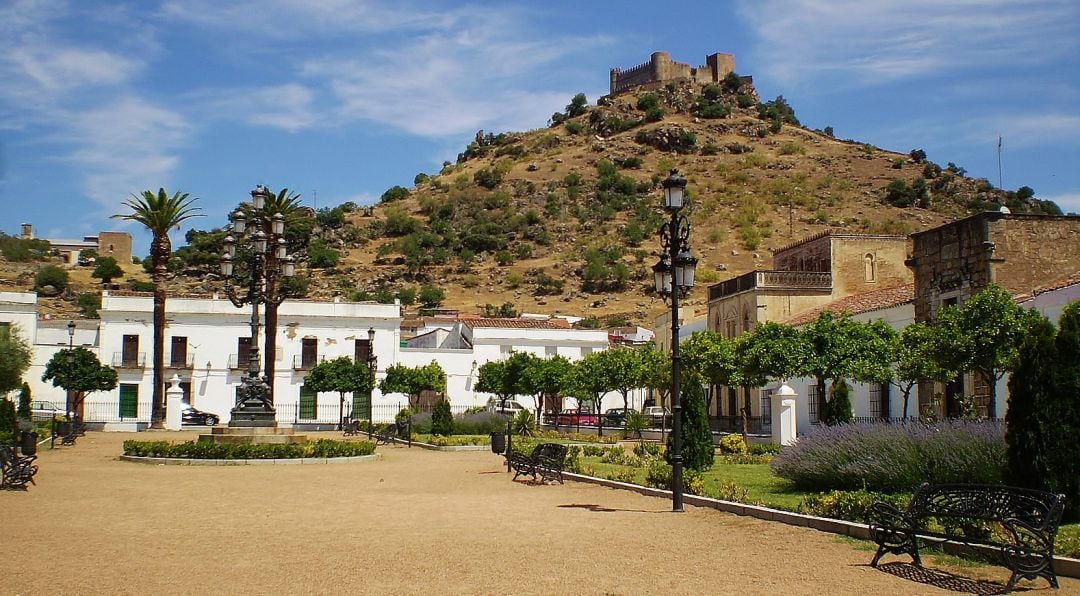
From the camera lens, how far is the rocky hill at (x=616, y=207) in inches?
3332

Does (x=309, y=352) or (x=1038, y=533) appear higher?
(x=309, y=352)

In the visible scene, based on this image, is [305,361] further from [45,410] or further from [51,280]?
[51,280]

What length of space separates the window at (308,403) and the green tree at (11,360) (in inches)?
461

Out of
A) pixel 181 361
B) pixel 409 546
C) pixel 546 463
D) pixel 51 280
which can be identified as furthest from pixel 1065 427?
pixel 51 280

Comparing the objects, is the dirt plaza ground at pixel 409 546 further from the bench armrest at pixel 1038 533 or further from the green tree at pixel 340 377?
the green tree at pixel 340 377

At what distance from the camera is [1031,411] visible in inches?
420

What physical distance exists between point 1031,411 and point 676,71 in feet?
440

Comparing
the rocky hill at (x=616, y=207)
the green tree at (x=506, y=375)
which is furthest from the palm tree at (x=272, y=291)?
the rocky hill at (x=616, y=207)

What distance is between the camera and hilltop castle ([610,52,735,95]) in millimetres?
139125

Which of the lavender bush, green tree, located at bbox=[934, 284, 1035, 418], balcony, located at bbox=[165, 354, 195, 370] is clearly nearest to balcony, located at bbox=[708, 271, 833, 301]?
green tree, located at bbox=[934, 284, 1035, 418]

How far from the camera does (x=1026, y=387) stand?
10812 mm

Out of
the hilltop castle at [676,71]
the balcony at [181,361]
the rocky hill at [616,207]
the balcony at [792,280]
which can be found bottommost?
the balcony at [181,361]

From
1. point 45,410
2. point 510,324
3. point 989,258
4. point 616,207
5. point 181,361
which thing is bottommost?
point 45,410

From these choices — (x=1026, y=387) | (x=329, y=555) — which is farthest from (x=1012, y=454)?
(x=329, y=555)
